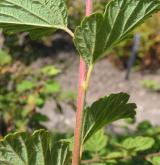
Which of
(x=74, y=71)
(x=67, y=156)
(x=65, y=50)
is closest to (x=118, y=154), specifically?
(x=67, y=156)

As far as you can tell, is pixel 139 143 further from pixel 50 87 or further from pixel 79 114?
pixel 50 87

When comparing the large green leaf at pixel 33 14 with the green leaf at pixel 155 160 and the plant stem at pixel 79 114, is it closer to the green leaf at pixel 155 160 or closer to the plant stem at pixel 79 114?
the plant stem at pixel 79 114

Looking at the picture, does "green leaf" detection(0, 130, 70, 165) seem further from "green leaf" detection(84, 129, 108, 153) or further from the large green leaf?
"green leaf" detection(84, 129, 108, 153)

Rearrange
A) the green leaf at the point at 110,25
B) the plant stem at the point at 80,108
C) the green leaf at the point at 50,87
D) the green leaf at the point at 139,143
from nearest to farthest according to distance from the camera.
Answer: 1. the green leaf at the point at 110,25
2. the plant stem at the point at 80,108
3. the green leaf at the point at 139,143
4. the green leaf at the point at 50,87

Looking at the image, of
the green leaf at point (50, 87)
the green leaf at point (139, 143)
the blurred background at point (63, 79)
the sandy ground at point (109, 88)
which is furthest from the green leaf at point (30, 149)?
the sandy ground at point (109, 88)

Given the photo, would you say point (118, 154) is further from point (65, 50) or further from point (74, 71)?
point (65, 50)

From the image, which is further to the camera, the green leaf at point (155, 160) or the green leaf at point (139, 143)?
the green leaf at point (139, 143)
